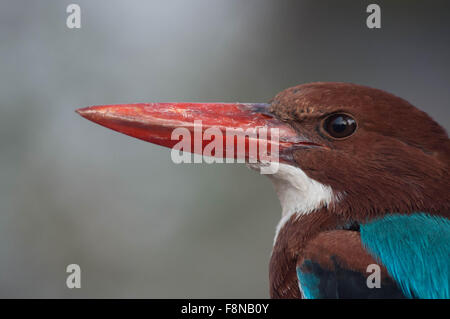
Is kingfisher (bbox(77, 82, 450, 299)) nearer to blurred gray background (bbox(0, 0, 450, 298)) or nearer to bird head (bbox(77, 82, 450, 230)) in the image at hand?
bird head (bbox(77, 82, 450, 230))

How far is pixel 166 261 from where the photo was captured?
4715 millimetres

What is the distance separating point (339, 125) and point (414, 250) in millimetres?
478

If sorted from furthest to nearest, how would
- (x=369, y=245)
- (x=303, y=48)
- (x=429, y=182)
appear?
(x=303, y=48) < (x=429, y=182) < (x=369, y=245)

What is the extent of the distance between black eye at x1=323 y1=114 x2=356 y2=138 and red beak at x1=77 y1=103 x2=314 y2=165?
0.31 ft

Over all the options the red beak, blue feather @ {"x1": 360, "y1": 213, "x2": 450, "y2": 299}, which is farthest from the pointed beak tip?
blue feather @ {"x1": 360, "y1": 213, "x2": 450, "y2": 299}

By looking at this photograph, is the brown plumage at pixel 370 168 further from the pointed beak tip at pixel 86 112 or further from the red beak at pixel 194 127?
the pointed beak tip at pixel 86 112

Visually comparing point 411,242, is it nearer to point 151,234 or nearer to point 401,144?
point 401,144

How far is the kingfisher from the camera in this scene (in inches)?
59.2

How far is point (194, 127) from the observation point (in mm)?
1849

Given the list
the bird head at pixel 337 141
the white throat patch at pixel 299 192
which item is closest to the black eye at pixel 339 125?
the bird head at pixel 337 141

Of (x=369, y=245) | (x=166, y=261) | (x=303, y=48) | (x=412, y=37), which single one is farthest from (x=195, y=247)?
(x=369, y=245)

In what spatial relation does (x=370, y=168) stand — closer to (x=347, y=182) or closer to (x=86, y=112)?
(x=347, y=182)

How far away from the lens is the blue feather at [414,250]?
58.2 inches
